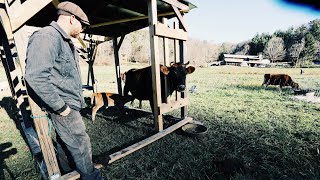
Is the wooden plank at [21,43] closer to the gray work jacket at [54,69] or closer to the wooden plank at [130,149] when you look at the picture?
the gray work jacket at [54,69]

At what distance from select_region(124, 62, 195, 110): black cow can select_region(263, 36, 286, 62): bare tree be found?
155ft

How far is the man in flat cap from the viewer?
6.57 feet

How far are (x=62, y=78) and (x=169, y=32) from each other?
9.43ft

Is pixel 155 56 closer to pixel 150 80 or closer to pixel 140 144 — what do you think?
pixel 150 80

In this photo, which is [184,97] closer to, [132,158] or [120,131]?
[120,131]

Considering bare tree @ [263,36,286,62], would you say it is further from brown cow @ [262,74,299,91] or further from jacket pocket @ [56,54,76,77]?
jacket pocket @ [56,54,76,77]

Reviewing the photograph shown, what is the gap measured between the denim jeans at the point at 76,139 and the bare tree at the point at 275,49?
5092 cm

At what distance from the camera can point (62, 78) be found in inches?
91.0

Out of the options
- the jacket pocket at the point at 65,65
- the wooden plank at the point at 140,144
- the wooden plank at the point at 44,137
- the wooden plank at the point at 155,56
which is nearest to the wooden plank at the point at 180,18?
the wooden plank at the point at 155,56

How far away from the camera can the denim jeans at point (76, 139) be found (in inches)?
94.7

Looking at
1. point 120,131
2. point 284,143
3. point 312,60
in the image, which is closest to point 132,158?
point 120,131

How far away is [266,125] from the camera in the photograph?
5.38m

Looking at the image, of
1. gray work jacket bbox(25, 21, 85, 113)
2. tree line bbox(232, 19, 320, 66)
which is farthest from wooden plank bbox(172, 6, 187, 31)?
tree line bbox(232, 19, 320, 66)

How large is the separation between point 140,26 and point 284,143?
5.90 m
